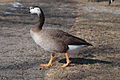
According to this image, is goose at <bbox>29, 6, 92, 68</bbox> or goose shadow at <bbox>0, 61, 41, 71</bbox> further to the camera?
goose shadow at <bbox>0, 61, 41, 71</bbox>

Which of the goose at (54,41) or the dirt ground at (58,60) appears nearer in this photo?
the dirt ground at (58,60)

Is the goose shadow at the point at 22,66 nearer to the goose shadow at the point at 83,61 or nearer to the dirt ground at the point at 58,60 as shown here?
the dirt ground at the point at 58,60

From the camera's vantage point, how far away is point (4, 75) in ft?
21.0

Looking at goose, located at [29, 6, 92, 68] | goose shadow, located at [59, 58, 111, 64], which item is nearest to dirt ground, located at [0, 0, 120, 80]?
goose shadow, located at [59, 58, 111, 64]

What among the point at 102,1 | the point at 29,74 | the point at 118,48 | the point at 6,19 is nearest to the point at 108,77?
the point at 29,74

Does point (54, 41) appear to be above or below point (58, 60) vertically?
above

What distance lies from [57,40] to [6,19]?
29.0ft

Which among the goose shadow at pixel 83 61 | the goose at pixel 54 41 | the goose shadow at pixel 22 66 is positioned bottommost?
the goose shadow at pixel 83 61

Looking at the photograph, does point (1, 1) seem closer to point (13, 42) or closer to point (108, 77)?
point (13, 42)

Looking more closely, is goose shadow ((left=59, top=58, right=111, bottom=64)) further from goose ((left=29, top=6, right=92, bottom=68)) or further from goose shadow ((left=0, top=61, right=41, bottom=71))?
goose shadow ((left=0, top=61, right=41, bottom=71))

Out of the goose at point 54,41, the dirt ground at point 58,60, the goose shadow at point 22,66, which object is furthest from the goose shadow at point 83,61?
the goose shadow at point 22,66

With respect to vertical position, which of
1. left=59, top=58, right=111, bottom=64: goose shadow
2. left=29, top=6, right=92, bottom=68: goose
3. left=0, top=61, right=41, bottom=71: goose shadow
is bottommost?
left=59, top=58, right=111, bottom=64: goose shadow

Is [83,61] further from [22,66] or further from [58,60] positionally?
[22,66]

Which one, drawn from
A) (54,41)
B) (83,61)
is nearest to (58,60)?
(83,61)
